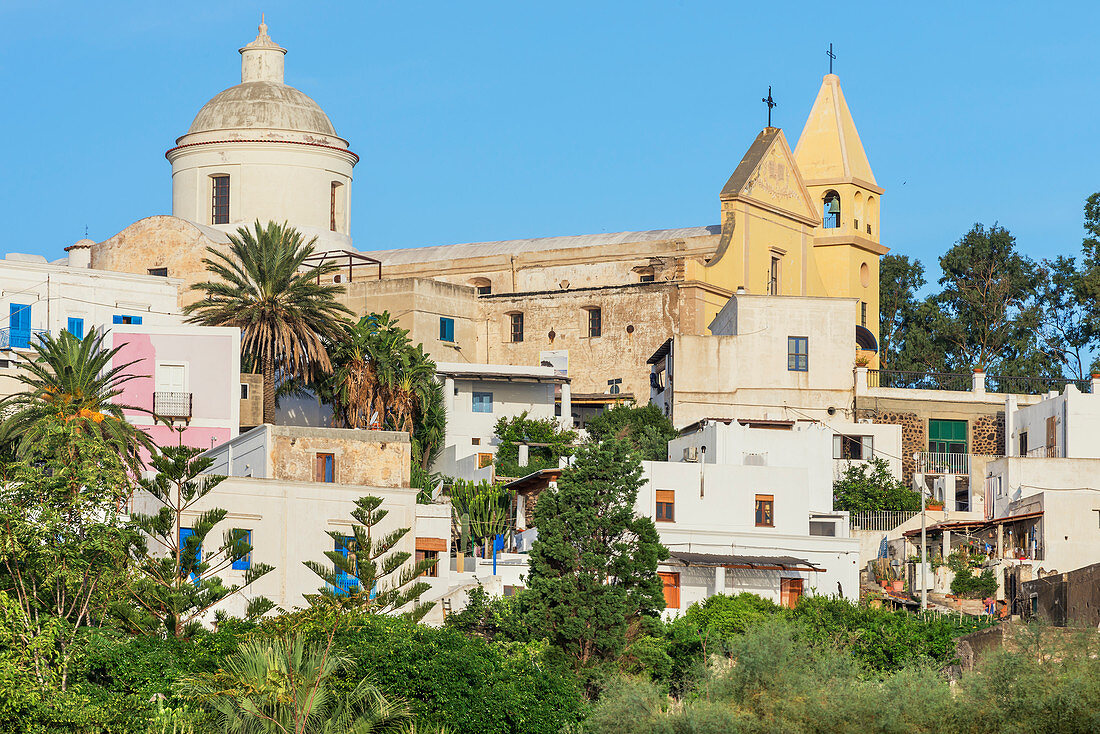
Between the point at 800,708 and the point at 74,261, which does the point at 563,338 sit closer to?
the point at 74,261

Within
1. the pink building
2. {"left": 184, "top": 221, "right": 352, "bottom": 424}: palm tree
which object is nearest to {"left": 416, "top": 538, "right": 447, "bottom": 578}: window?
the pink building

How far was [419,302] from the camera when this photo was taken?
52.1 meters

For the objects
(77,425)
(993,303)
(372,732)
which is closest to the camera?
(372,732)

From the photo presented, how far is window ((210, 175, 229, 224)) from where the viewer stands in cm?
5784

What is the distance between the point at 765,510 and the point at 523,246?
23570mm

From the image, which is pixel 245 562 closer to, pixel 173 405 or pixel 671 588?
pixel 671 588

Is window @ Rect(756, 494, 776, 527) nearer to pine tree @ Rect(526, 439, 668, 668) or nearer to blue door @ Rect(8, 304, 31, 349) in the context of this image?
pine tree @ Rect(526, 439, 668, 668)

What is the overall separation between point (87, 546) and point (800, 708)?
9.48 metres

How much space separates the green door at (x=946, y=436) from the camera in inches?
1866

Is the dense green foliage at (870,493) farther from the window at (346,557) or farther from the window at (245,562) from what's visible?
the window at (245,562)

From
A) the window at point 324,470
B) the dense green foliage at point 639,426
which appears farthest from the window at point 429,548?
the dense green foliage at point 639,426

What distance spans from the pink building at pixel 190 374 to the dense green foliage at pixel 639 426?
9.08 metres

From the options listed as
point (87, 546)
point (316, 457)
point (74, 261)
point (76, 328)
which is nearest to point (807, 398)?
point (316, 457)

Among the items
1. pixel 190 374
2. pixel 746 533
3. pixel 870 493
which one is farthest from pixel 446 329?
pixel 746 533
